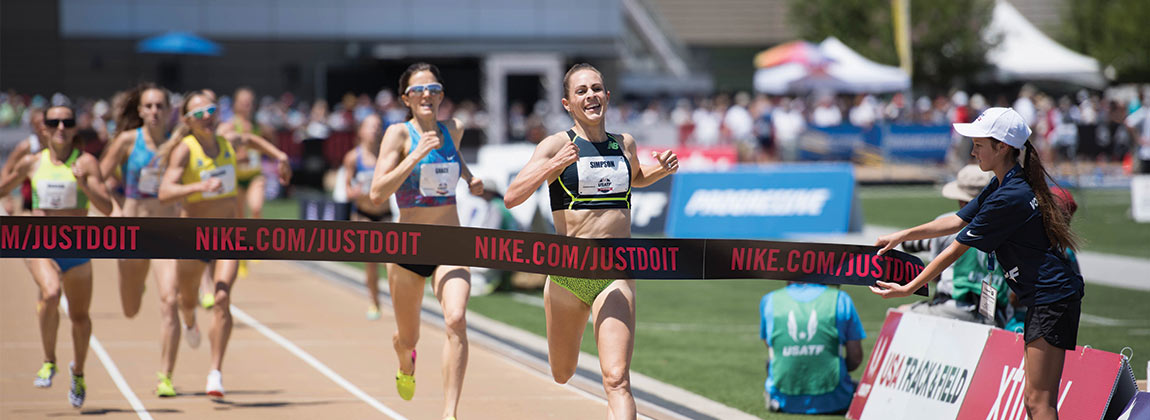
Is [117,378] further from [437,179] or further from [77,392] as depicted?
[437,179]

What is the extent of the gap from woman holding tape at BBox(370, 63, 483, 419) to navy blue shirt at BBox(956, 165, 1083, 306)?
297 centimetres

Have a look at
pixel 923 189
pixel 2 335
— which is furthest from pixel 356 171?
pixel 923 189

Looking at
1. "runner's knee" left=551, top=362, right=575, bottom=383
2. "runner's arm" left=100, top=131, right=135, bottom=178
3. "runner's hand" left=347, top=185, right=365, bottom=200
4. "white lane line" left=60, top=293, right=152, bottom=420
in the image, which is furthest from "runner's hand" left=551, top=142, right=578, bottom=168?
"runner's hand" left=347, top=185, right=365, bottom=200

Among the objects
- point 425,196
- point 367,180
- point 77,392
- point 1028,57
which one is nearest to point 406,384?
point 425,196

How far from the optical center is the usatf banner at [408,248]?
280 inches

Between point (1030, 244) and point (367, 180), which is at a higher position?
point (1030, 244)

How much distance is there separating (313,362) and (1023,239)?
660 centimetres

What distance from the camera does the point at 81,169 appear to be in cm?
930

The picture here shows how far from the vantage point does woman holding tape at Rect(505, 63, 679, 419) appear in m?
6.59

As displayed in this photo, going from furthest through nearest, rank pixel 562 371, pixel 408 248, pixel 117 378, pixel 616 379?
pixel 117 378, pixel 408 248, pixel 562 371, pixel 616 379

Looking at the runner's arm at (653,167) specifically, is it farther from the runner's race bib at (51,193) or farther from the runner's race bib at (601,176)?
the runner's race bib at (51,193)

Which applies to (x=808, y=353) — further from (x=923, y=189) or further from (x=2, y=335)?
(x=923, y=189)

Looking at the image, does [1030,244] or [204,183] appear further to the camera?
[204,183]

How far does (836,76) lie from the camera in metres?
37.4
